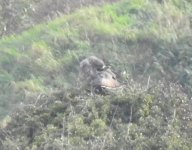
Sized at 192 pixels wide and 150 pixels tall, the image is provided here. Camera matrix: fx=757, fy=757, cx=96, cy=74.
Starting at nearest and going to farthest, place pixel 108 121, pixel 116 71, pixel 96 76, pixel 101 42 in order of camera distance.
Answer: pixel 108 121 < pixel 96 76 < pixel 116 71 < pixel 101 42

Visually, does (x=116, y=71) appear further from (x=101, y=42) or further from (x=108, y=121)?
(x=108, y=121)

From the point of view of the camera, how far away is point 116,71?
36.5 feet

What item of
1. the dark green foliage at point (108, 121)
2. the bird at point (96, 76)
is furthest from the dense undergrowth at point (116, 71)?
the bird at point (96, 76)

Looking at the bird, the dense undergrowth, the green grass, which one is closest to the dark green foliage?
the dense undergrowth

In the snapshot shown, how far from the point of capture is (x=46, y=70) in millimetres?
11562

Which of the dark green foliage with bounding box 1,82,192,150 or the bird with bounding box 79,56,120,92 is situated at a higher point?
the dark green foliage with bounding box 1,82,192,150

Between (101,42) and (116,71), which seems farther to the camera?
A: (101,42)

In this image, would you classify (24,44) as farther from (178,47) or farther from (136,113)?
(136,113)

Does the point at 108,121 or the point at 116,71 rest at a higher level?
the point at 108,121

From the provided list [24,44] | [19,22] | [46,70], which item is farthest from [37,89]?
[19,22]

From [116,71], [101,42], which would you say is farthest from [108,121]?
[101,42]

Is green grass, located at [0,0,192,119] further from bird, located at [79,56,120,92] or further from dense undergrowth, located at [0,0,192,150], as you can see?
bird, located at [79,56,120,92]

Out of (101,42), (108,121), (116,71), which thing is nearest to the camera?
(108,121)

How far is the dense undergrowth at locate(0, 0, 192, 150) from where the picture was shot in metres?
7.46
